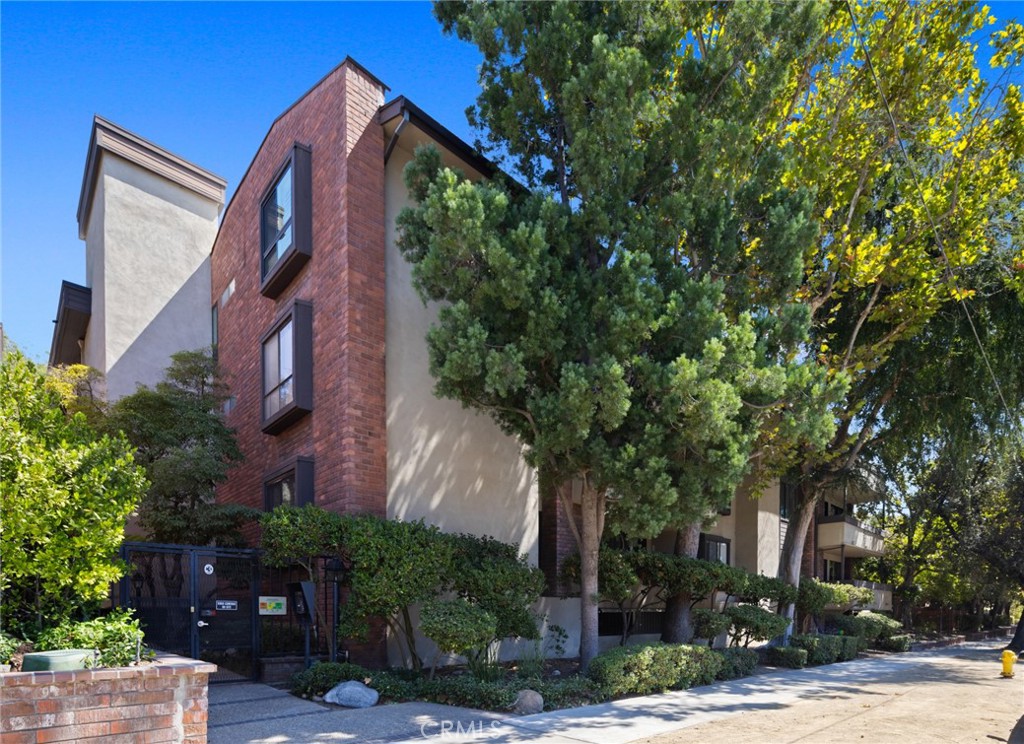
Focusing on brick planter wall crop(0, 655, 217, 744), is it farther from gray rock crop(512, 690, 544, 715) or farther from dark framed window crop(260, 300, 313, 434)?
dark framed window crop(260, 300, 313, 434)

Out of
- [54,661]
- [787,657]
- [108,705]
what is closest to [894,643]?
[787,657]

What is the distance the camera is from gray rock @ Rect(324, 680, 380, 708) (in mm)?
9940

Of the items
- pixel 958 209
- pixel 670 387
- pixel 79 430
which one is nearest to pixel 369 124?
pixel 670 387

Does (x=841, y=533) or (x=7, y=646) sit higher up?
(x=7, y=646)

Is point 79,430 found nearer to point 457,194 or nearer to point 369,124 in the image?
point 457,194

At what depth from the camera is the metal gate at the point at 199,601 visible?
1131 centimetres

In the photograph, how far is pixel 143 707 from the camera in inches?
238

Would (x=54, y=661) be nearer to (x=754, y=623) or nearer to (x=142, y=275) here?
(x=754, y=623)

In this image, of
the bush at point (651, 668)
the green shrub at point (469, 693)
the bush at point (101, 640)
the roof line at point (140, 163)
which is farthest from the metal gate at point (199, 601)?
the roof line at point (140, 163)

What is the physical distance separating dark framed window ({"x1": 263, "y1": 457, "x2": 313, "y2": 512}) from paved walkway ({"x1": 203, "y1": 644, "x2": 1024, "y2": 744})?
321cm

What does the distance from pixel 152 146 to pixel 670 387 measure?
17306 millimetres

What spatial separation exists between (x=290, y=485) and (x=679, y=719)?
26.4ft

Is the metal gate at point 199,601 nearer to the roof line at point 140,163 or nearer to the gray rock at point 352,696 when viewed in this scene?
the gray rock at point 352,696

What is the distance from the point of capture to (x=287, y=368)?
14.7 meters
